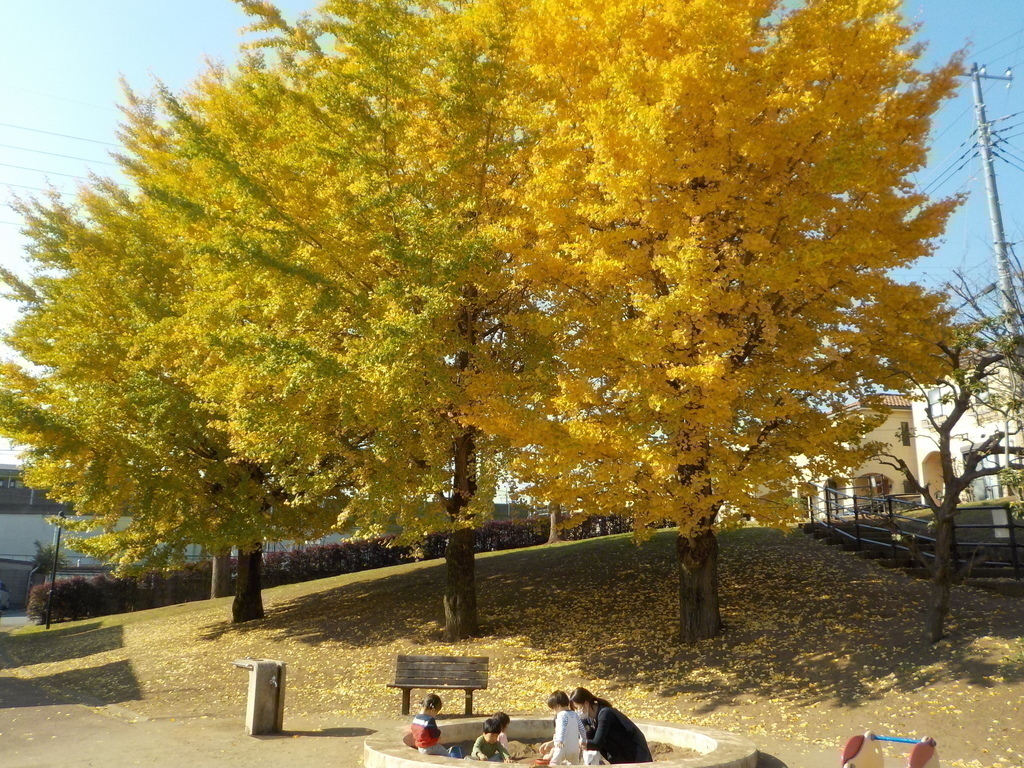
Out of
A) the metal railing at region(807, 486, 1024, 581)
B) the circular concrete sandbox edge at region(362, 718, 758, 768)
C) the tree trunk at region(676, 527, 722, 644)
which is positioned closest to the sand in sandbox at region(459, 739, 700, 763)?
the circular concrete sandbox edge at region(362, 718, 758, 768)

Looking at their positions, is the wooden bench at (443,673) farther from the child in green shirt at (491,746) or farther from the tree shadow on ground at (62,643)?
the tree shadow on ground at (62,643)

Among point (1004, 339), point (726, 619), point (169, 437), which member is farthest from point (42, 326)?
point (1004, 339)

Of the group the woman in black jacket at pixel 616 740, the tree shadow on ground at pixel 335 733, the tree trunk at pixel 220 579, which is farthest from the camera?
the tree trunk at pixel 220 579

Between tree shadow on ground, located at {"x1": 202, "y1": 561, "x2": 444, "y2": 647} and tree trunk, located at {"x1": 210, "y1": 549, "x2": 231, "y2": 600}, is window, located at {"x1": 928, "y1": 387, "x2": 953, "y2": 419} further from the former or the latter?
tree trunk, located at {"x1": 210, "y1": 549, "x2": 231, "y2": 600}

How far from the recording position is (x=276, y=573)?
28047 millimetres

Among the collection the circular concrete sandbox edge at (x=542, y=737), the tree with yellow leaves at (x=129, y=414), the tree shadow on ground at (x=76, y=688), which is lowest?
the tree shadow on ground at (x=76, y=688)

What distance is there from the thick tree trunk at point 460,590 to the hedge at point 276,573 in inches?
493

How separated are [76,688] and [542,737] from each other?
29.9 feet

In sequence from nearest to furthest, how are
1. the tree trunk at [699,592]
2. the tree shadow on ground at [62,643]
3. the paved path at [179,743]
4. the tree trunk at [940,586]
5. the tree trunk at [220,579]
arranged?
the paved path at [179,743] → the tree trunk at [940,586] → the tree trunk at [699,592] → the tree shadow on ground at [62,643] → the tree trunk at [220,579]

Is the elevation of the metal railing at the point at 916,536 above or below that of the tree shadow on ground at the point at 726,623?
above

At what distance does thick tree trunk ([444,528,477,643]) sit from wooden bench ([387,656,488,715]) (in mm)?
3319

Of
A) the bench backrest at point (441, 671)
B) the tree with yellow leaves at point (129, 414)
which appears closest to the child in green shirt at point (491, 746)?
the bench backrest at point (441, 671)

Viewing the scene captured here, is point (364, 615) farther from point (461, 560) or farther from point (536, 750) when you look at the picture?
point (536, 750)

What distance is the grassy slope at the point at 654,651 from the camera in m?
8.38
